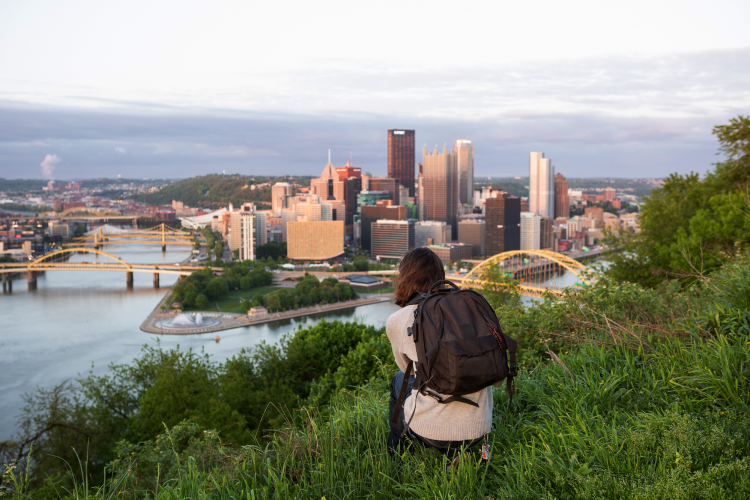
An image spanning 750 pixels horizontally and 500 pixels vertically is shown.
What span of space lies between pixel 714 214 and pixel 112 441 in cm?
716

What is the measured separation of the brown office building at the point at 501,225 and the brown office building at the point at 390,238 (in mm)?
6400

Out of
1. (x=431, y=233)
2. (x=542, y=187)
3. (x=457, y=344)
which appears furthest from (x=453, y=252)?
(x=457, y=344)

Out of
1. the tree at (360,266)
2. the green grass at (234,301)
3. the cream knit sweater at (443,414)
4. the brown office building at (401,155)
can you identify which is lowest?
the green grass at (234,301)

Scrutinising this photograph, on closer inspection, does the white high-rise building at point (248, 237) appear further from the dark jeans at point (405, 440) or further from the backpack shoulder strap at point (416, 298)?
the backpack shoulder strap at point (416, 298)

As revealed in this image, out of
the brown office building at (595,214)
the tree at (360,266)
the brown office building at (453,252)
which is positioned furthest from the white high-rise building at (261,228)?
the brown office building at (595,214)

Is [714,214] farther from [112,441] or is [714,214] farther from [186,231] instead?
[186,231]

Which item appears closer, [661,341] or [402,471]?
[402,471]

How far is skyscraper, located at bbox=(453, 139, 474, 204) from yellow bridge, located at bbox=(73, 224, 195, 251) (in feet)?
121

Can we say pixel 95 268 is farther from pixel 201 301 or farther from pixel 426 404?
pixel 426 404

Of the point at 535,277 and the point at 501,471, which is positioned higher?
the point at 501,471

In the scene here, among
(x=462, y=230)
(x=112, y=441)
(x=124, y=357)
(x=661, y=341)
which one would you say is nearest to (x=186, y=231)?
(x=462, y=230)

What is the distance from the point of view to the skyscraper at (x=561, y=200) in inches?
2554

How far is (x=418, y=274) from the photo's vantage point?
126cm

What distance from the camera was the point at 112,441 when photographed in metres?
5.57
